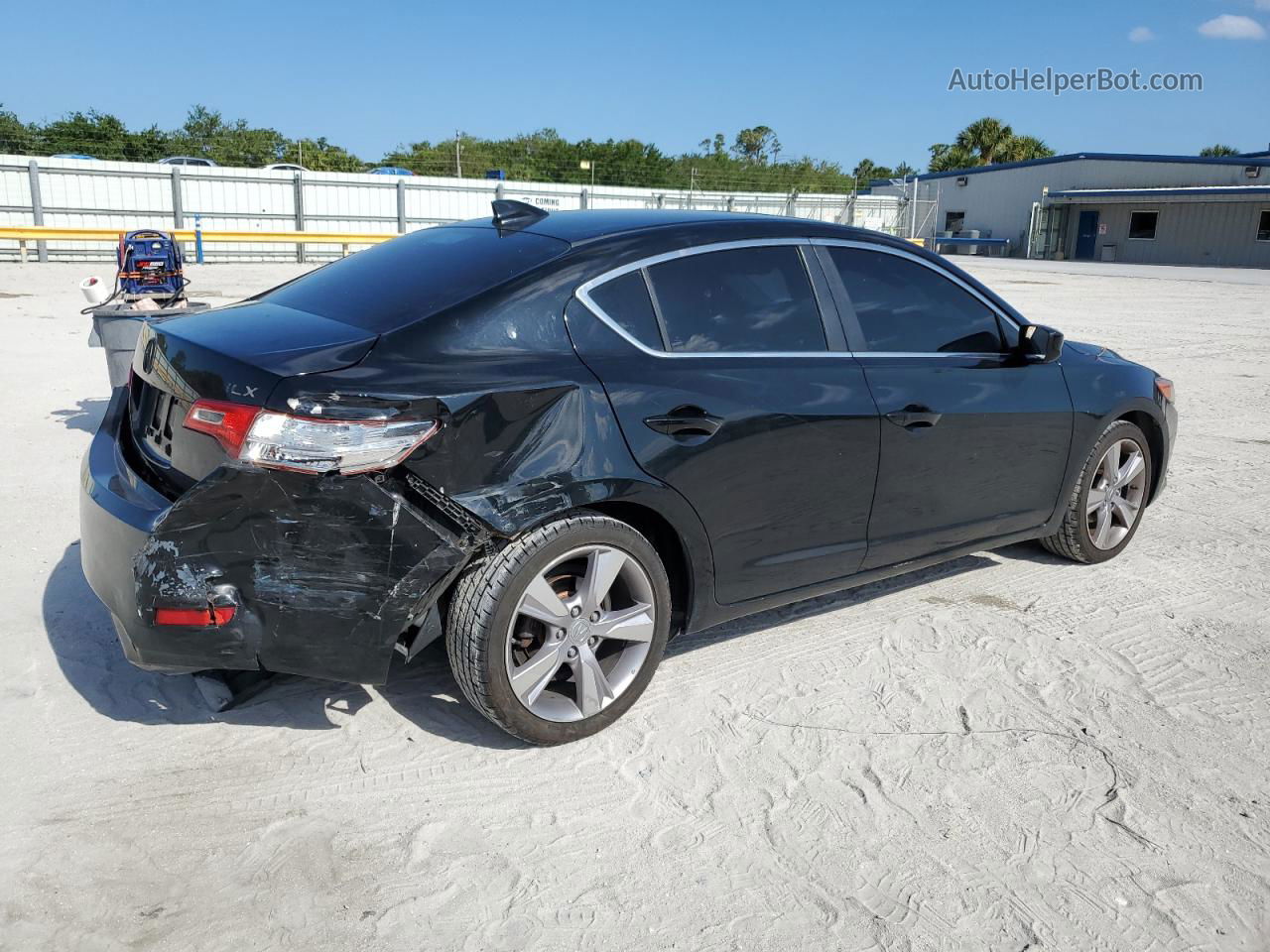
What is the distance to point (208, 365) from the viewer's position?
3.05m

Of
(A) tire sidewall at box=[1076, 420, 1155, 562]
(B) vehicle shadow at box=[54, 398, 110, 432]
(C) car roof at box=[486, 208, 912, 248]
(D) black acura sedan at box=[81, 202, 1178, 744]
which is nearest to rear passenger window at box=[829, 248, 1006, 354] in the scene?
(D) black acura sedan at box=[81, 202, 1178, 744]

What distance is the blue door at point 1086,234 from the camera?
150 ft

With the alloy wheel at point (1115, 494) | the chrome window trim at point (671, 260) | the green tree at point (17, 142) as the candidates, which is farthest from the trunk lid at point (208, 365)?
the green tree at point (17, 142)

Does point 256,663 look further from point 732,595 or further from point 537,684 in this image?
point 732,595

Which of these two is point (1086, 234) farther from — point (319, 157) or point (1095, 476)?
point (1095, 476)

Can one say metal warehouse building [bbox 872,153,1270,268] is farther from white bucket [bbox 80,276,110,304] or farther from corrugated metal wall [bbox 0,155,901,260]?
white bucket [bbox 80,276,110,304]

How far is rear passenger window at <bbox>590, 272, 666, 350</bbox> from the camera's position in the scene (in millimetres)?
3402

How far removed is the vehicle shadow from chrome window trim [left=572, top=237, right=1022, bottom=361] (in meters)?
5.15

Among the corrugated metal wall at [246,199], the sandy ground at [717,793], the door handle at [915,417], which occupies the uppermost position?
the corrugated metal wall at [246,199]

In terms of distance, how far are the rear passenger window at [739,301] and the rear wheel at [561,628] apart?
2.54 ft

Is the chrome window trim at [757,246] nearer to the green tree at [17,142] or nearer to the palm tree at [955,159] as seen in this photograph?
the green tree at [17,142]

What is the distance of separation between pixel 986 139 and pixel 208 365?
67.2m

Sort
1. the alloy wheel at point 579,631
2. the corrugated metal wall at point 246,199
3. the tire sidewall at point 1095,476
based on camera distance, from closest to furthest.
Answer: the alloy wheel at point 579,631 → the tire sidewall at point 1095,476 → the corrugated metal wall at point 246,199

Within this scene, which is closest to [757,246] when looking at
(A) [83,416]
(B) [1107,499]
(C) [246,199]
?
(B) [1107,499]
